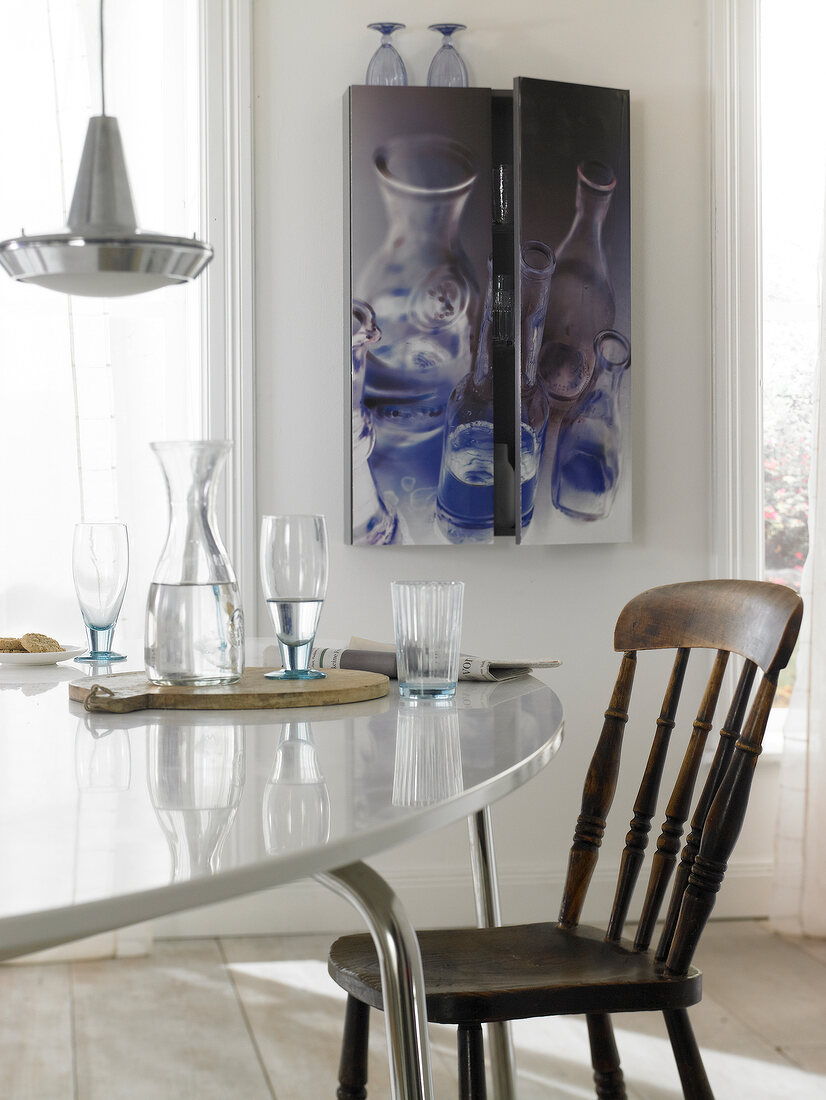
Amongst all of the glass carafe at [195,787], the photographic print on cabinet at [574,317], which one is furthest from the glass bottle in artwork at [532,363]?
the glass carafe at [195,787]

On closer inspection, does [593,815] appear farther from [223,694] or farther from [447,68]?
[447,68]

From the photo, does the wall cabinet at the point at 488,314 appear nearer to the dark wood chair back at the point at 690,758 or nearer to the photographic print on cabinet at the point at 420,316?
the photographic print on cabinet at the point at 420,316

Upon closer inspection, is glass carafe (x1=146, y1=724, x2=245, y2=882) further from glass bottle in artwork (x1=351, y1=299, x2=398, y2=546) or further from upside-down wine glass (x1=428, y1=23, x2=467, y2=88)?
upside-down wine glass (x1=428, y1=23, x2=467, y2=88)

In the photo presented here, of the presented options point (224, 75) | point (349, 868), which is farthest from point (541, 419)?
point (349, 868)

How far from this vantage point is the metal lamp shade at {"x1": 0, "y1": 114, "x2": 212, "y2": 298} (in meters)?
1.19

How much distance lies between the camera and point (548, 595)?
2.81 m

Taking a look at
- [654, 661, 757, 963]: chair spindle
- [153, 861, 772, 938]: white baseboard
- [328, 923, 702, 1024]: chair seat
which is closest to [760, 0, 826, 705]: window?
[153, 861, 772, 938]: white baseboard

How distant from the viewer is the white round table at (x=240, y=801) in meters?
0.57

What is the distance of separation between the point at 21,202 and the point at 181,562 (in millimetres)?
1784

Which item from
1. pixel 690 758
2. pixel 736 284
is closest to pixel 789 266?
pixel 736 284

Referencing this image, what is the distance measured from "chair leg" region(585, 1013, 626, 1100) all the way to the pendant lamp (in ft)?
3.39

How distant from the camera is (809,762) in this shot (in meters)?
2.75

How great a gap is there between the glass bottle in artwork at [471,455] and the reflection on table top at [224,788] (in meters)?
1.47

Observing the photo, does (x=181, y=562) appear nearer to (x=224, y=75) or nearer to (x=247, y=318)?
(x=247, y=318)
